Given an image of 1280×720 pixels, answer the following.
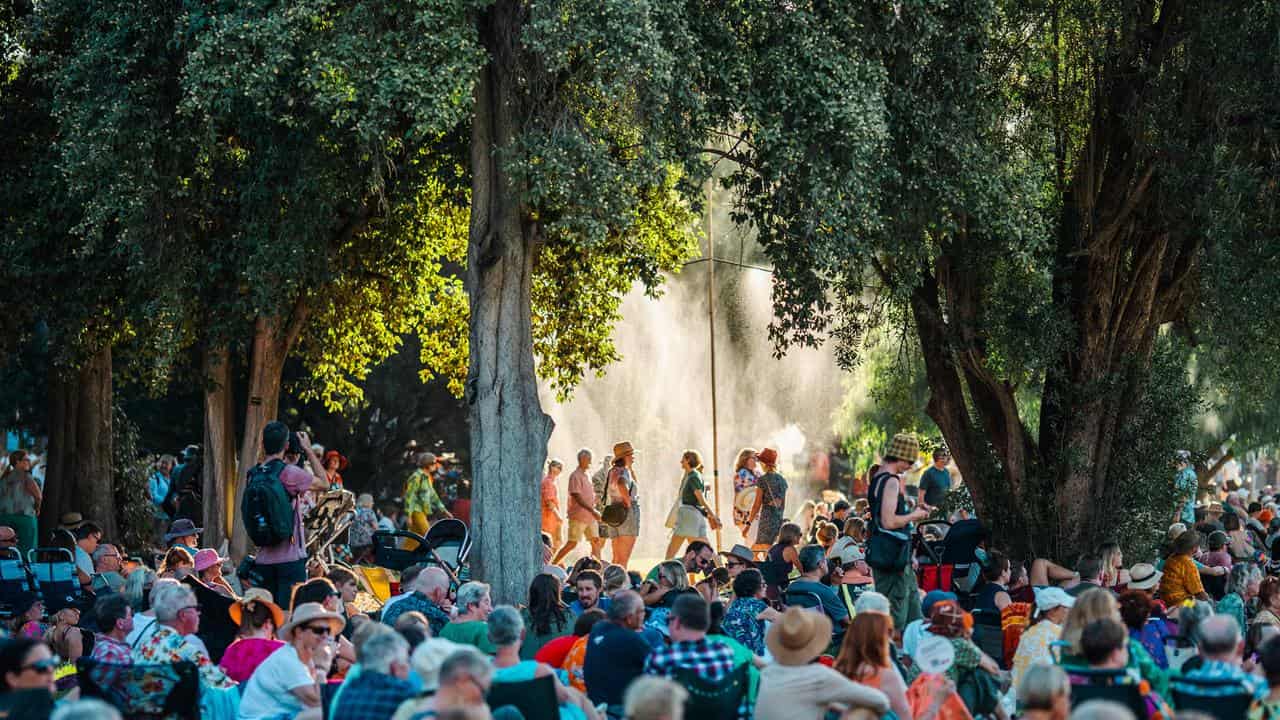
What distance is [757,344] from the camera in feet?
96.3

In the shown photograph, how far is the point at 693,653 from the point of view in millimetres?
6938

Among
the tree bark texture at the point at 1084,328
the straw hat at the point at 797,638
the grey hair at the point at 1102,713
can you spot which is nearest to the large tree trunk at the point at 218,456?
the tree bark texture at the point at 1084,328

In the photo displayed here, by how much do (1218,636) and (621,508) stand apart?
13134 millimetres

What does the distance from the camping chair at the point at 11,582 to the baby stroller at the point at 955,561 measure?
27.0 feet

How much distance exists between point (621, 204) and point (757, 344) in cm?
1703

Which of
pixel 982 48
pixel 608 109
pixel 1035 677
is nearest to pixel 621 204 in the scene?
pixel 608 109

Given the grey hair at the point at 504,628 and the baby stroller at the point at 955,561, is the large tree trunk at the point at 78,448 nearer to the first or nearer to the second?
the baby stroller at the point at 955,561

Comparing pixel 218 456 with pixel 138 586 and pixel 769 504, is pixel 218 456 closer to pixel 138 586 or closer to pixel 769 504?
pixel 769 504

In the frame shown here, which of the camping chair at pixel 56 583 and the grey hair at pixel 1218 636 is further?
the camping chair at pixel 56 583

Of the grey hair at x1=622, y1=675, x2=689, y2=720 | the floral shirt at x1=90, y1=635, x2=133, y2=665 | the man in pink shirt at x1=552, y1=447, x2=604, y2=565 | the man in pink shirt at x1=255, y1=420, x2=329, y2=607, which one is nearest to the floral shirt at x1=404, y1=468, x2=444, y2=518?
the man in pink shirt at x1=552, y1=447, x2=604, y2=565

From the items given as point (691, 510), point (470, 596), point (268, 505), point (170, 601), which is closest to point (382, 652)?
point (170, 601)

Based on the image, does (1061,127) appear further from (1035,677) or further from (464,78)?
(1035,677)

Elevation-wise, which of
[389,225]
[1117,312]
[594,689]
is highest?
[389,225]

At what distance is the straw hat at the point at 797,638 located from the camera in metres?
6.58
